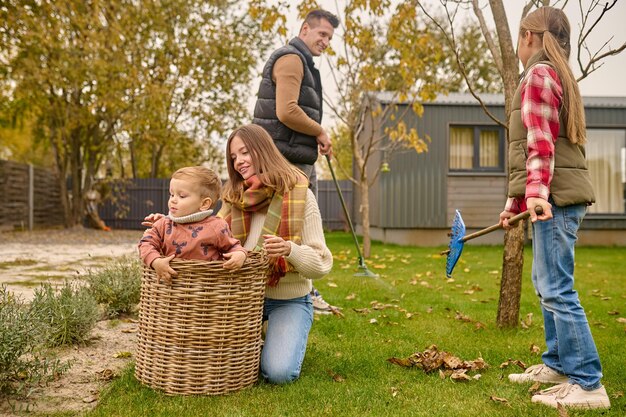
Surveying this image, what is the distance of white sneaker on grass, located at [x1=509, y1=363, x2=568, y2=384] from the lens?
2.89 metres

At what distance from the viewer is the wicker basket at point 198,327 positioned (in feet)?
8.64

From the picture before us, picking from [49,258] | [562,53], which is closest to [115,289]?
[562,53]

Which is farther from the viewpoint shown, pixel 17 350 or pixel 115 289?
pixel 115 289

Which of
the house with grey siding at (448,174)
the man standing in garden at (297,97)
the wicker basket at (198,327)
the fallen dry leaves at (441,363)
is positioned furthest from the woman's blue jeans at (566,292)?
the house with grey siding at (448,174)

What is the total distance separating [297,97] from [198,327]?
1.82m

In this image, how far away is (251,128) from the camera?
3127mm

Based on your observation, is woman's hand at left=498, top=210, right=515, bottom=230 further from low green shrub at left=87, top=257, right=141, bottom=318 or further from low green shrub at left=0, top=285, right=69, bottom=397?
low green shrub at left=87, top=257, right=141, bottom=318

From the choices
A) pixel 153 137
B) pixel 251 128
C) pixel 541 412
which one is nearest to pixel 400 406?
pixel 541 412

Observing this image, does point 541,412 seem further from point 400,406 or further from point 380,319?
point 380,319

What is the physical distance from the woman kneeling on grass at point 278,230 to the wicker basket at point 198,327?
20 centimetres

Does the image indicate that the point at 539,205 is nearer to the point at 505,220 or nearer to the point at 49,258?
the point at 505,220

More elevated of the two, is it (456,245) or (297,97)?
(297,97)

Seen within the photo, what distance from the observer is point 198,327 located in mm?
2672

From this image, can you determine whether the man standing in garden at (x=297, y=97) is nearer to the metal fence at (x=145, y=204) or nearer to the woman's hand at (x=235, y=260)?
the woman's hand at (x=235, y=260)
